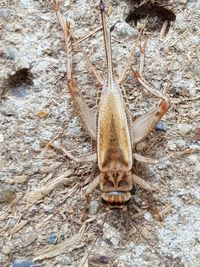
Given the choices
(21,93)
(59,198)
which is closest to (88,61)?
(21,93)

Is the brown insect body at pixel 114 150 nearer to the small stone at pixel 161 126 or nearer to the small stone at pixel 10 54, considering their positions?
the small stone at pixel 161 126

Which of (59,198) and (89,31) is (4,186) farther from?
(89,31)

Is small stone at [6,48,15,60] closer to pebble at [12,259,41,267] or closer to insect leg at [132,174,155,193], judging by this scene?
insect leg at [132,174,155,193]

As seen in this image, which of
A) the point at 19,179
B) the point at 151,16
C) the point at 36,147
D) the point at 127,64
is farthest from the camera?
the point at 151,16

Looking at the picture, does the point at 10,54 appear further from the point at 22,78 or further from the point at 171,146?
the point at 171,146

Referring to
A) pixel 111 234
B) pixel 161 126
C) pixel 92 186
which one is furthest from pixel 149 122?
pixel 111 234

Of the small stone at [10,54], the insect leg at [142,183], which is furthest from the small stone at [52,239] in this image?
the small stone at [10,54]

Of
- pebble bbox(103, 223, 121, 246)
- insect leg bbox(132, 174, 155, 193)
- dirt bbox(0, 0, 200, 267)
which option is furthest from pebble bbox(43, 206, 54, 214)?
insect leg bbox(132, 174, 155, 193)
